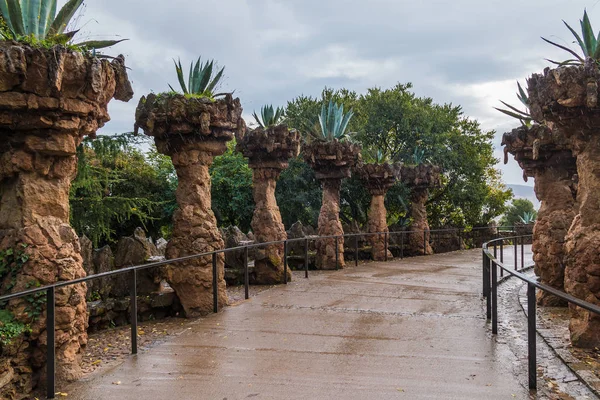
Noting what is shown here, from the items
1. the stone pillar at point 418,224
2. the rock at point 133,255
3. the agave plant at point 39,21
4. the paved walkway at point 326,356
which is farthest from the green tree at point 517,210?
the agave plant at point 39,21

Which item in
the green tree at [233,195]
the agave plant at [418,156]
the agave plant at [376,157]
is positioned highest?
the agave plant at [418,156]

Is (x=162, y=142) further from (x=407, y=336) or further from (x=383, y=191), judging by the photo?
(x=383, y=191)

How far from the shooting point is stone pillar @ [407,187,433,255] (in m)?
20.2

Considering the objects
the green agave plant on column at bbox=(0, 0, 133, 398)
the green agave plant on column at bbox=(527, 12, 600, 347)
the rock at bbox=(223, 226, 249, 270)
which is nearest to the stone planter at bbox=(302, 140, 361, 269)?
the rock at bbox=(223, 226, 249, 270)

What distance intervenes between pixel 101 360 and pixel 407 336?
3.49 metres

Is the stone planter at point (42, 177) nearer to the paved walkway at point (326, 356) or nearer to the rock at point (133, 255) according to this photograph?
the paved walkway at point (326, 356)

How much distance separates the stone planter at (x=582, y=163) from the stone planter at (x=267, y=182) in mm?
6118

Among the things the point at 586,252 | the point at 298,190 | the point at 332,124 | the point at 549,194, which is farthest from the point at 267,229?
the point at 298,190

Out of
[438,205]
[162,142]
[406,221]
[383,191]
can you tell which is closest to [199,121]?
[162,142]

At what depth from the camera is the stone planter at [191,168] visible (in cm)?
839

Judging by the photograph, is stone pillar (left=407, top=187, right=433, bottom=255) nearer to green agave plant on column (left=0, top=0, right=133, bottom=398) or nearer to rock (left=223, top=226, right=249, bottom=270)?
rock (left=223, top=226, right=249, bottom=270)

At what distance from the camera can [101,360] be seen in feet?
19.0

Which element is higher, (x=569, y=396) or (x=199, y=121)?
(x=199, y=121)

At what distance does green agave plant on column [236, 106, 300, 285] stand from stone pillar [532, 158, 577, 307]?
5116 millimetres
